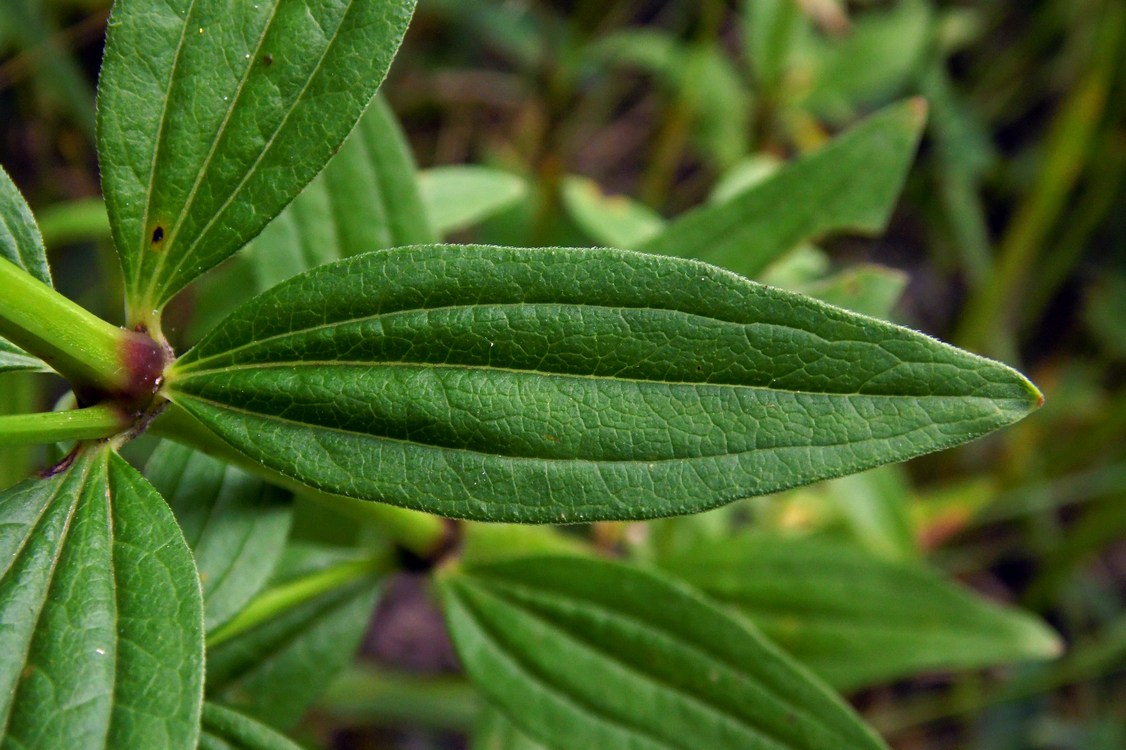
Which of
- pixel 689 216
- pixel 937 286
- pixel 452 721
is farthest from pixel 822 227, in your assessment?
pixel 937 286

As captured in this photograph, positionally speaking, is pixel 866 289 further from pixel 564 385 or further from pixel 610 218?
pixel 564 385

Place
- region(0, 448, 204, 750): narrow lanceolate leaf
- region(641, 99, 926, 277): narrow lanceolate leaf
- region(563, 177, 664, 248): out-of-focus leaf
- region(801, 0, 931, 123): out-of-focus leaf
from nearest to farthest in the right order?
region(0, 448, 204, 750): narrow lanceolate leaf, region(641, 99, 926, 277): narrow lanceolate leaf, region(563, 177, 664, 248): out-of-focus leaf, region(801, 0, 931, 123): out-of-focus leaf

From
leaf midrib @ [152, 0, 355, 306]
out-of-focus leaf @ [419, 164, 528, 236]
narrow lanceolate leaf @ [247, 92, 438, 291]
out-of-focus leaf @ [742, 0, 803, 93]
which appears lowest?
leaf midrib @ [152, 0, 355, 306]

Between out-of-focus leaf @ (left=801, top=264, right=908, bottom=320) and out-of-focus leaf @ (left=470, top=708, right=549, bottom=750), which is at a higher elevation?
out-of-focus leaf @ (left=801, top=264, right=908, bottom=320)

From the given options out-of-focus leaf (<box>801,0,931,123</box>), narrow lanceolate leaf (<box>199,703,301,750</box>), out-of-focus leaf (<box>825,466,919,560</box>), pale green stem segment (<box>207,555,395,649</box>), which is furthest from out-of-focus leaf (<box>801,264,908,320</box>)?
out-of-focus leaf (<box>801,0,931,123</box>)

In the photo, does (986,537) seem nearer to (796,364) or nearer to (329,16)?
(796,364)

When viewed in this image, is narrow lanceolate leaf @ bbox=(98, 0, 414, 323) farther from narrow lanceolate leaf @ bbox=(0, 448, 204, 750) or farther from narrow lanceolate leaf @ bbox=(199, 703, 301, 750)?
narrow lanceolate leaf @ bbox=(199, 703, 301, 750)
